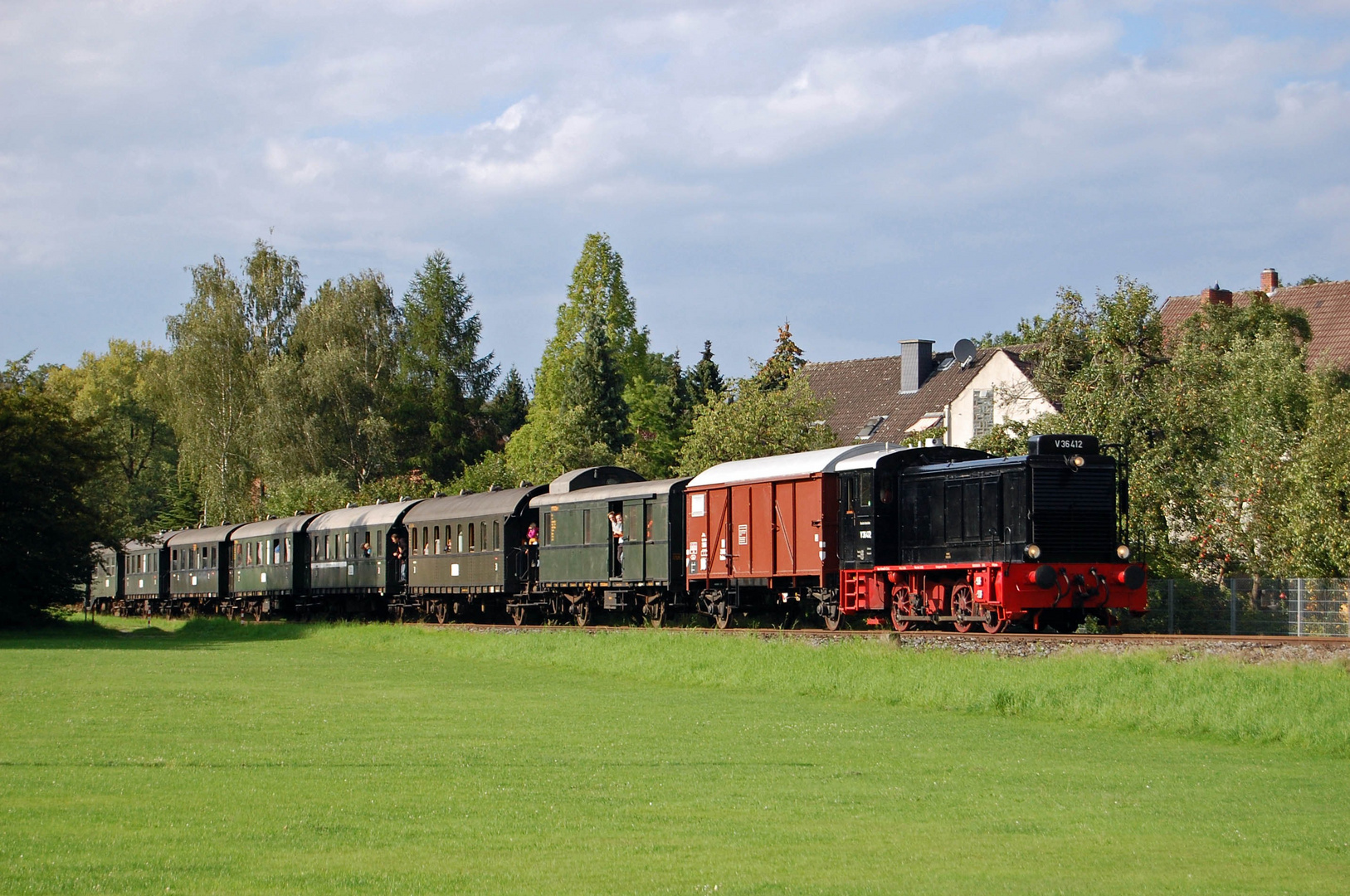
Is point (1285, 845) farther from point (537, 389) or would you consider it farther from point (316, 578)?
point (537, 389)

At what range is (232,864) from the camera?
9891mm

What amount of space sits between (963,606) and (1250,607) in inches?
250

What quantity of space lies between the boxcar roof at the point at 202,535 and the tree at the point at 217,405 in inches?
325

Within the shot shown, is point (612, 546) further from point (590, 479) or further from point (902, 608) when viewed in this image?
point (902, 608)

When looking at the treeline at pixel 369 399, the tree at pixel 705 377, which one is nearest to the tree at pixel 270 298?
the treeline at pixel 369 399

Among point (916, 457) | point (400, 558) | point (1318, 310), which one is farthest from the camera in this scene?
point (1318, 310)

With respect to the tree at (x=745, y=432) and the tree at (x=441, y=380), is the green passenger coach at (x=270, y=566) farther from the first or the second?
the tree at (x=441, y=380)

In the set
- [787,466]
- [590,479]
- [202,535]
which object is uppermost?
[590,479]

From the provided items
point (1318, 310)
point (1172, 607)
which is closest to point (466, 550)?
point (1172, 607)

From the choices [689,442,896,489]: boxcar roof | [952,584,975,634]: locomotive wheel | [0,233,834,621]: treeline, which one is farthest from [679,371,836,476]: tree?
[952,584,975,634]: locomotive wheel

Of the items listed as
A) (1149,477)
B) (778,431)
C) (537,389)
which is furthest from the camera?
(537,389)

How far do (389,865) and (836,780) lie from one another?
18.2ft

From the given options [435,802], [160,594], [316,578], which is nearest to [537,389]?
[160,594]

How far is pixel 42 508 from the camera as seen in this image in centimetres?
4497
